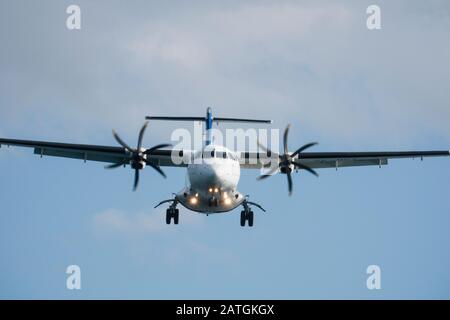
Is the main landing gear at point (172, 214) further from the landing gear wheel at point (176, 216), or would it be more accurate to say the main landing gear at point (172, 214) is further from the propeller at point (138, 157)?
the propeller at point (138, 157)

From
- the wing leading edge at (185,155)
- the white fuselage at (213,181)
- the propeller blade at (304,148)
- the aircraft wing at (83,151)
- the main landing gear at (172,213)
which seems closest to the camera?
the white fuselage at (213,181)

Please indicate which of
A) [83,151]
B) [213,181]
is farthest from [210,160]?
[83,151]

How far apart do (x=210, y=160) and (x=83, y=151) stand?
7.07m

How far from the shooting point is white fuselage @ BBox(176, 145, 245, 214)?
3406 cm

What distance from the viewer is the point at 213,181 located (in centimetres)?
3397

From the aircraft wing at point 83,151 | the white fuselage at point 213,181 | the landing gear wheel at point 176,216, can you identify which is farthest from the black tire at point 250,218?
the aircraft wing at point 83,151

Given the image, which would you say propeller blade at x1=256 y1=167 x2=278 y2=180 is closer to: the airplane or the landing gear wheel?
the airplane

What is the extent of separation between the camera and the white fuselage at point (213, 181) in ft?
112
